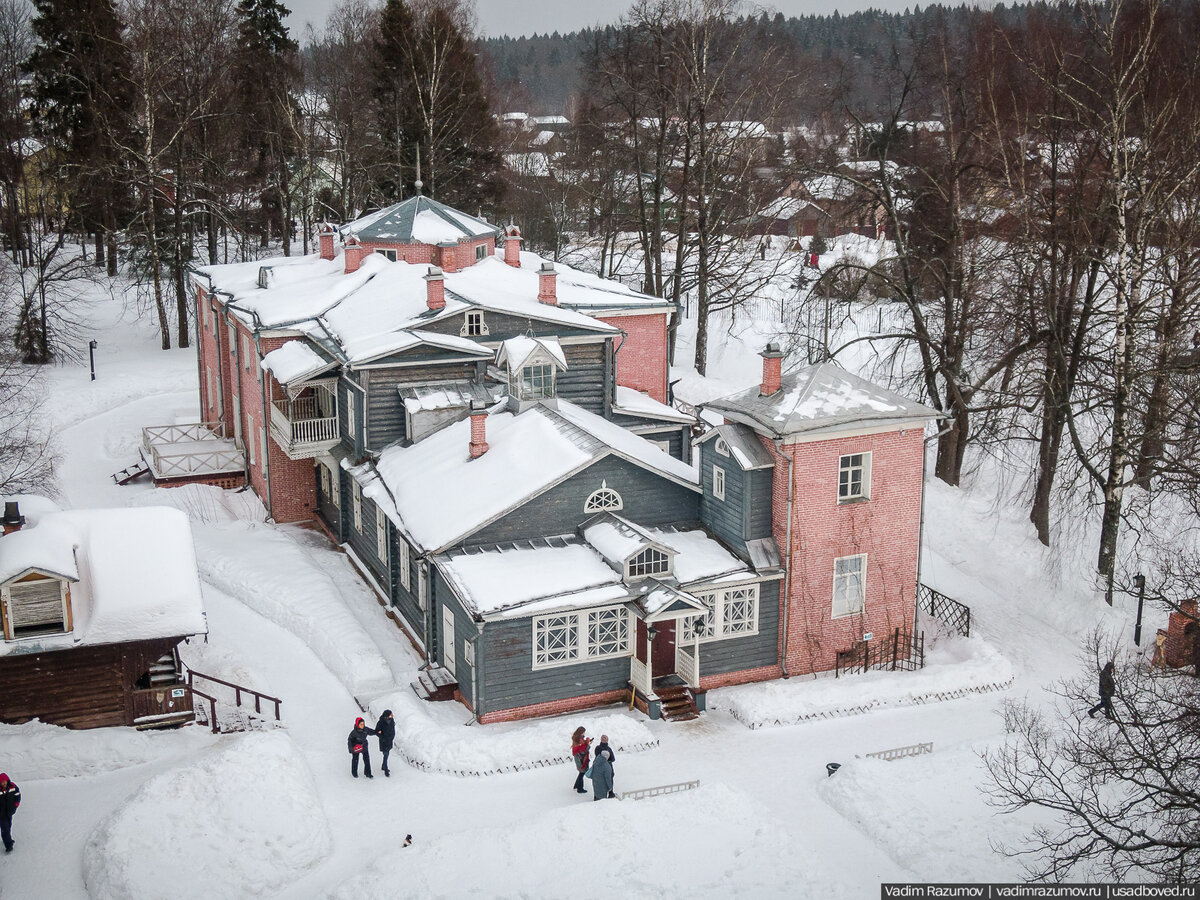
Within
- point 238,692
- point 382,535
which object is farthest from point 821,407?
point 238,692

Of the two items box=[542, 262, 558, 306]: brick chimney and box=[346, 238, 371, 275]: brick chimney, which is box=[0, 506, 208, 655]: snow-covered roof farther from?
box=[346, 238, 371, 275]: brick chimney

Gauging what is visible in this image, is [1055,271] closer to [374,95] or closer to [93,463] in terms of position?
[93,463]

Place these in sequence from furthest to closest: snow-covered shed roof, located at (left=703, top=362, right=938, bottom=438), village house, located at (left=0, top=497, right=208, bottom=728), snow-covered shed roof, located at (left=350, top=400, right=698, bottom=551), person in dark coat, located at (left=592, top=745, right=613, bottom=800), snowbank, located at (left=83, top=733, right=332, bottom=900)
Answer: snow-covered shed roof, located at (left=350, top=400, right=698, bottom=551), snow-covered shed roof, located at (left=703, top=362, right=938, bottom=438), village house, located at (left=0, top=497, right=208, bottom=728), person in dark coat, located at (left=592, top=745, right=613, bottom=800), snowbank, located at (left=83, top=733, right=332, bottom=900)

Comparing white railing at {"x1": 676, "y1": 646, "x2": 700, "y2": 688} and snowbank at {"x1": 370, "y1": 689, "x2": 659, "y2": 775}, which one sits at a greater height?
white railing at {"x1": 676, "y1": 646, "x2": 700, "y2": 688}

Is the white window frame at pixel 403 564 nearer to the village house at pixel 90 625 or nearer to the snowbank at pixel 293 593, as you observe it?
the snowbank at pixel 293 593

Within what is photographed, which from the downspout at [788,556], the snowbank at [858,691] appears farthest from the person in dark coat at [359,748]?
the downspout at [788,556]

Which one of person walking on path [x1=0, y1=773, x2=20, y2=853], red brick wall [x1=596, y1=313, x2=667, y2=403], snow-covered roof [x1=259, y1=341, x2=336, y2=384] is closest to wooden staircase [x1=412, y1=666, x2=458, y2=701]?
person walking on path [x1=0, y1=773, x2=20, y2=853]

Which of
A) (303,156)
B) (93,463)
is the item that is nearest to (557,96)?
(303,156)
